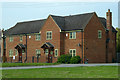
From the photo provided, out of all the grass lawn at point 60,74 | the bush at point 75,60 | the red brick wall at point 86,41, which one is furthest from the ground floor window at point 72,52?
the grass lawn at point 60,74

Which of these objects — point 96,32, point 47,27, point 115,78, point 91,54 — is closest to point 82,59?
point 91,54

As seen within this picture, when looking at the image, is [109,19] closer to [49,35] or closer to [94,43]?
[94,43]

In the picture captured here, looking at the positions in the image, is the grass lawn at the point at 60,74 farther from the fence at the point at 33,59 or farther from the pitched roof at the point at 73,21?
the fence at the point at 33,59

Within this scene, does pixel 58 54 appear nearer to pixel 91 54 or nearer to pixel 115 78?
pixel 91 54

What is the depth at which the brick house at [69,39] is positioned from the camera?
143ft

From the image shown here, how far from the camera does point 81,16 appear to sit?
152 feet

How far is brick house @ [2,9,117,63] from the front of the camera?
43.7 meters

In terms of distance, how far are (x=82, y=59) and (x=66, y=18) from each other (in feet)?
30.4

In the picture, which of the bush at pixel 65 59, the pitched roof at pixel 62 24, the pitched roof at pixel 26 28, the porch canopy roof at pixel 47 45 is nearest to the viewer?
the bush at pixel 65 59

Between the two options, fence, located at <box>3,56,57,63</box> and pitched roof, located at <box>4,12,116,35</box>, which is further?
→ fence, located at <box>3,56,57,63</box>

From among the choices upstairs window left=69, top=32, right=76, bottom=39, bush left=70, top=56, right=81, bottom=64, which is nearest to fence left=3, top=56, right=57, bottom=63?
bush left=70, top=56, right=81, bottom=64

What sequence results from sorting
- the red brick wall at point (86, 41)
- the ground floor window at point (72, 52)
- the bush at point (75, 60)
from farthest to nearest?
the ground floor window at point (72, 52), the red brick wall at point (86, 41), the bush at point (75, 60)

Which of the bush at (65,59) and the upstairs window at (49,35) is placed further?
the upstairs window at (49,35)

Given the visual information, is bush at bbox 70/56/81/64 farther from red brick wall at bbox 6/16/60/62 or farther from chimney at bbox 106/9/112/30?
chimney at bbox 106/9/112/30
